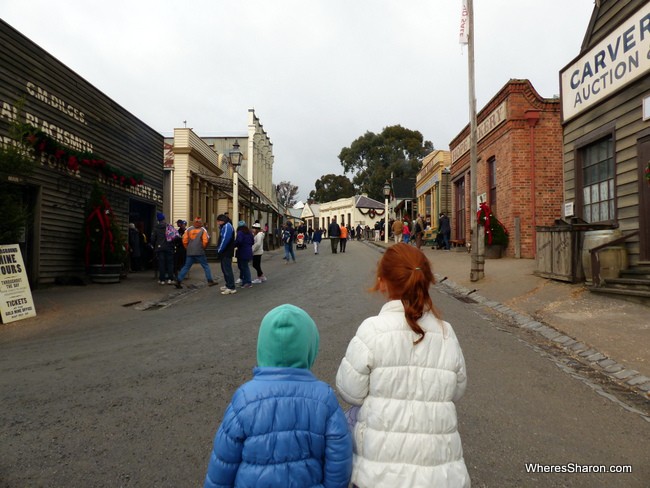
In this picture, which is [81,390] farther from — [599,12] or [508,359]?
[599,12]

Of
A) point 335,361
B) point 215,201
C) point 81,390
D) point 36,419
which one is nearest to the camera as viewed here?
point 36,419

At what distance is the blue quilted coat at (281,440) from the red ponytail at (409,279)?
1.62 feet

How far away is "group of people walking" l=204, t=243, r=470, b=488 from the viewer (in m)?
1.79

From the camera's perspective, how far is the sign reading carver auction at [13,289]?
26.2 feet

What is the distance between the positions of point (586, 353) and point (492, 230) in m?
9.91

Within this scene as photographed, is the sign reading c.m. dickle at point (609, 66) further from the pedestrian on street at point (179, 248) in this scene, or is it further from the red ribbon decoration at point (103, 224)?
the red ribbon decoration at point (103, 224)

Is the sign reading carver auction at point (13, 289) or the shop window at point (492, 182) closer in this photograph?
the sign reading carver auction at point (13, 289)

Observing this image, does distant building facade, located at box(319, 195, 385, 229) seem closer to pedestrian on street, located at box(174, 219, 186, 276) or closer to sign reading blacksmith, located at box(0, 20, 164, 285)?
pedestrian on street, located at box(174, 219, 186, 276)

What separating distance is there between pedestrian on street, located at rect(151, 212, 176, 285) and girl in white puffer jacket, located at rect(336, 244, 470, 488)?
11.1m

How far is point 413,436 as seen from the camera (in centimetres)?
193

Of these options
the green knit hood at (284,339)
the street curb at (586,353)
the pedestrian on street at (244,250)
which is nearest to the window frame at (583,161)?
the street curb at (586,353)

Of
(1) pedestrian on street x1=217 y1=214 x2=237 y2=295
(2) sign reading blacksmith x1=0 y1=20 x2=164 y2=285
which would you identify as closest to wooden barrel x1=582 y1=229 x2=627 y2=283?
(1) pedestrian on street x1=217 y1=214 x2=237 y2=295

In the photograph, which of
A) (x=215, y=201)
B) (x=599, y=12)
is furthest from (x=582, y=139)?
(x=215, y=201)

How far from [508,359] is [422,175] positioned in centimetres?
2890
